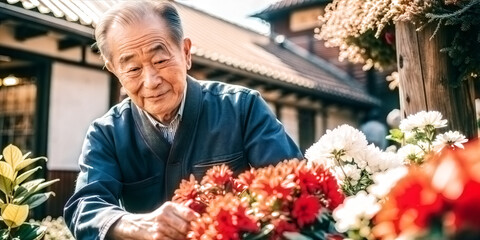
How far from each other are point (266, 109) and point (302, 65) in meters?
Answer: 13.1

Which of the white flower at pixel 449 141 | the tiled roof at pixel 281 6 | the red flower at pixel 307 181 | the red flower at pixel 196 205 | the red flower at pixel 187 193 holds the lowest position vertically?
the red flower at pixel 196 205

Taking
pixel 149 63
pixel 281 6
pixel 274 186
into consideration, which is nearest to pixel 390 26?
pixel 149 63

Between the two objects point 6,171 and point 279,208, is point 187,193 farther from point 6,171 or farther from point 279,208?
point 6,171

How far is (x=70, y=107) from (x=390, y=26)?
546cm

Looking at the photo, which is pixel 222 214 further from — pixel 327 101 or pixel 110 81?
pixel 327 101

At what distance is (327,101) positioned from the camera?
1326 centimetres

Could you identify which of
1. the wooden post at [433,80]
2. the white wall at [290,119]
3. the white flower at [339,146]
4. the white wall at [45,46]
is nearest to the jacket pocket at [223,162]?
the white flower at [339,146]

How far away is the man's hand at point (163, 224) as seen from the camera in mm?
1158

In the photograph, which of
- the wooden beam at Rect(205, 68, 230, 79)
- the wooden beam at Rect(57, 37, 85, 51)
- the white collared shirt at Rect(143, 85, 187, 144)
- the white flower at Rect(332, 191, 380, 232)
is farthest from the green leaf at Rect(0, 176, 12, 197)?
the wooden beam at Rect(205, 68, 230, 79)

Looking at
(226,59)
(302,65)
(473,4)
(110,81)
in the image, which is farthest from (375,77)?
(473,4)

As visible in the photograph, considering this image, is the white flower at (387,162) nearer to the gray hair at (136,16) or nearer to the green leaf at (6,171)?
the gray hair at (136,16)

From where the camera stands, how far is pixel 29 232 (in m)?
1.98

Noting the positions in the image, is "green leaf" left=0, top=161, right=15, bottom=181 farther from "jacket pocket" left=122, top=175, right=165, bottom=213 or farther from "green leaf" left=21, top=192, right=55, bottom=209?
"jacket pocket" left=122, top=175, right=165, bottom=213

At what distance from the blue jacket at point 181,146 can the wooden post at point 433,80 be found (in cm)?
114
